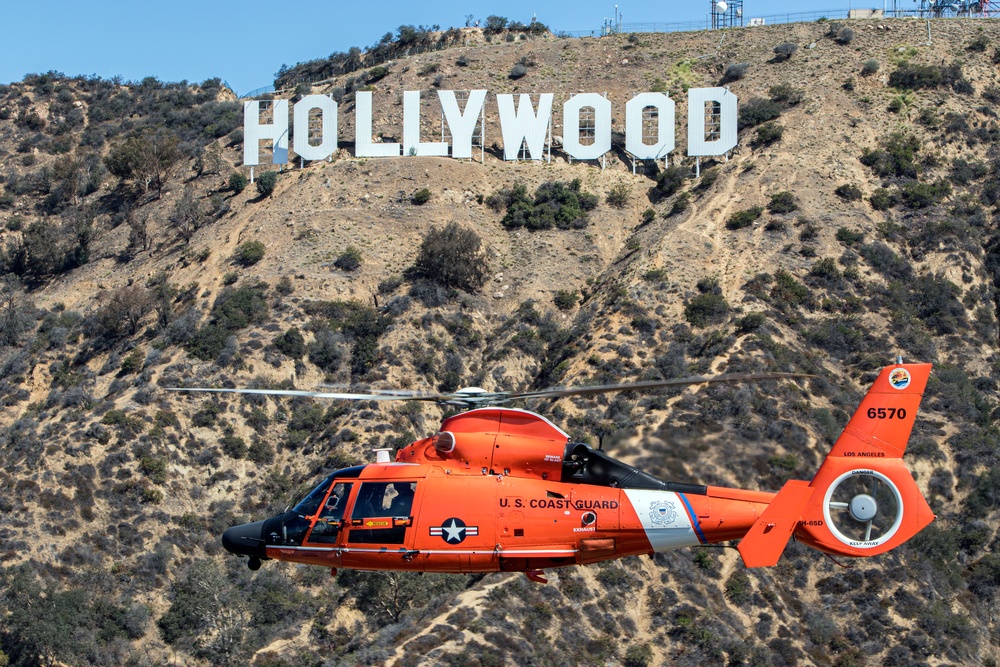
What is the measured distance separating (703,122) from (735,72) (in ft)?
40.3

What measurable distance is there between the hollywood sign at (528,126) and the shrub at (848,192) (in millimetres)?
7538

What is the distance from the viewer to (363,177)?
2820 inches

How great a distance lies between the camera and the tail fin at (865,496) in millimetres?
22719

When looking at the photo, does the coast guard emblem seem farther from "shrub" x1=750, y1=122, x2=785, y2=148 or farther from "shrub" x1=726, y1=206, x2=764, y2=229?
"shrub" x1=750, y1=122, x2=785, y2=148

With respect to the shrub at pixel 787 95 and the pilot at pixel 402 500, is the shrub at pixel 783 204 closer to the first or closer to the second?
the shrub at pixel 787 95

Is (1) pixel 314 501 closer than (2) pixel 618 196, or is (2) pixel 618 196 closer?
(1) pixel 314 501

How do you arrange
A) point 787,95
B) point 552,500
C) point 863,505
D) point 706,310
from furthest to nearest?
point 787,95 → point 706,310 → point 552,500 → point 863,505

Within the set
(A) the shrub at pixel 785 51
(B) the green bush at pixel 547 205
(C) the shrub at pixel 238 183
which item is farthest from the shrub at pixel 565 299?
(A) the shrub at pixel 785 51

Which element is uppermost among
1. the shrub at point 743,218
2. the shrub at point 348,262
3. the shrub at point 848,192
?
the shrub at point 848,192

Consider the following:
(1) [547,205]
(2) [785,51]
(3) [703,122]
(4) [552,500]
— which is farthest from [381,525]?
(2) [785,51]

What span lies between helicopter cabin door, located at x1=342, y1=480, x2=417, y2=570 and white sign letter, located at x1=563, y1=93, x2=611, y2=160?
50761 millimetres

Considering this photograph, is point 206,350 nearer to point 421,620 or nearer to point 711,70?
point 421,620

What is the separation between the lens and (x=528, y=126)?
72.9 metres

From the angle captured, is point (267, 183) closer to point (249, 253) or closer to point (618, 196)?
point (249, 253)
